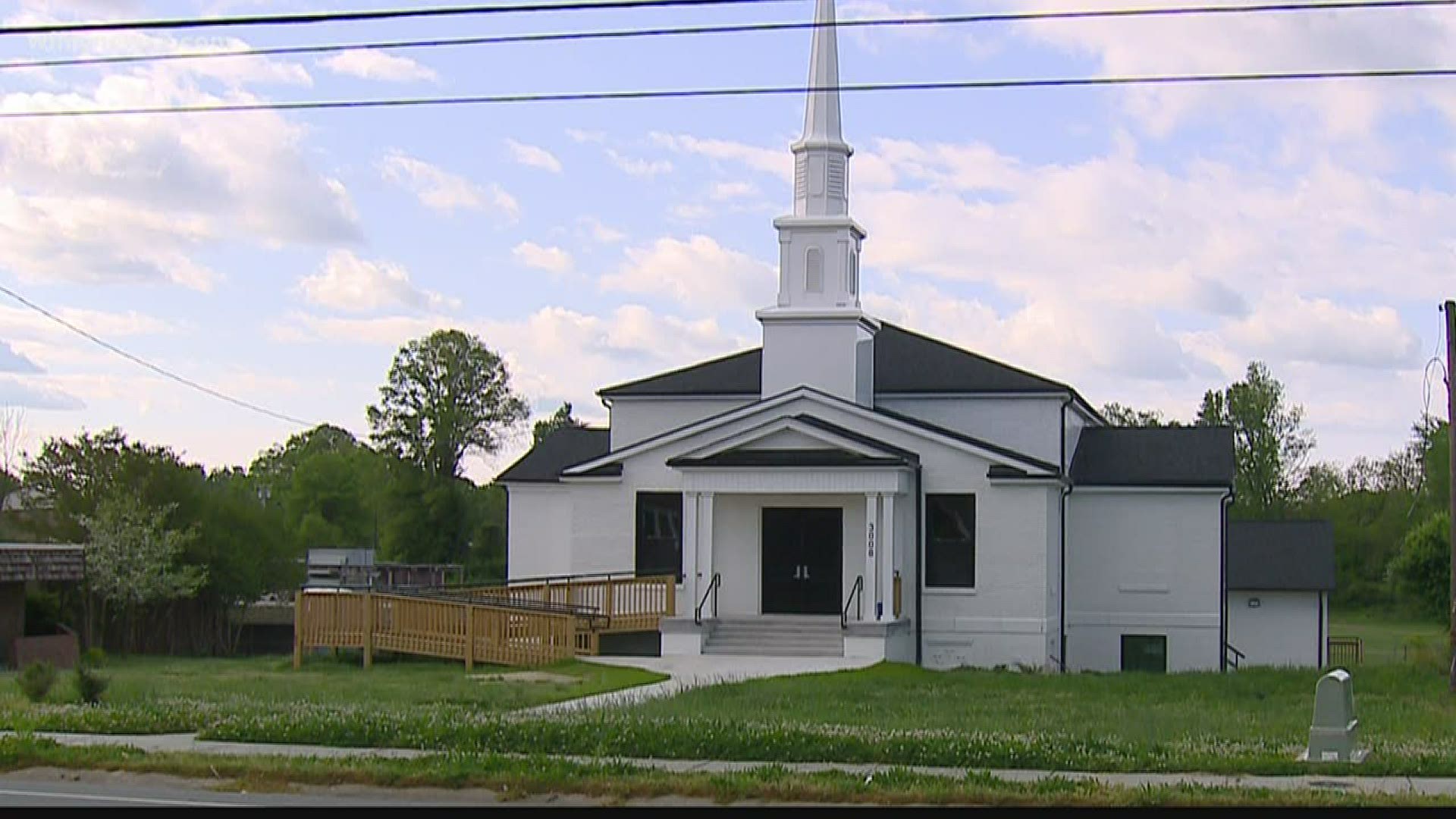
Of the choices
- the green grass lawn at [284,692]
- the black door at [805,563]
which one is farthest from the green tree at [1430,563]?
the green grass lawn at [284,692]

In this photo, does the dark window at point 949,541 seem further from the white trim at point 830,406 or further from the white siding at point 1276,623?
the white siding at point 1276,623

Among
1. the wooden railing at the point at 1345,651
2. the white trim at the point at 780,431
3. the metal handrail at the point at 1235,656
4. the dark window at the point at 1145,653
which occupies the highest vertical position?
the white trim at the point at 780,431

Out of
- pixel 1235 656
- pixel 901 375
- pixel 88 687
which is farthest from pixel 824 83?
pixel 88 687

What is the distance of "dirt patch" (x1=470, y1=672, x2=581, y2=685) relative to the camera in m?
29.2

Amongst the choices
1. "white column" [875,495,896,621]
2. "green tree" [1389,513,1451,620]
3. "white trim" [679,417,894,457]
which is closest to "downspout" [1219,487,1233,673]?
"white column" [875,495,896,621]

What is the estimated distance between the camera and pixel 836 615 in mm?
38344

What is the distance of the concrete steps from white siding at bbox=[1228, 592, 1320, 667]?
1632 cm

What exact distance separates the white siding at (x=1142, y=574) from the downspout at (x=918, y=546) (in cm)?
490

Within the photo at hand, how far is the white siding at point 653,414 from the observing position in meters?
43.1

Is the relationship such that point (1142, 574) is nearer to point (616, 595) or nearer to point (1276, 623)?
point (1276, 623)

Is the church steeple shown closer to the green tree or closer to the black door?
the black door
